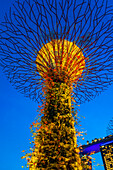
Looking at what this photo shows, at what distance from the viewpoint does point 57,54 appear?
150 inches

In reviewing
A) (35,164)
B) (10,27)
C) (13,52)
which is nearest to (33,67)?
(13,52)

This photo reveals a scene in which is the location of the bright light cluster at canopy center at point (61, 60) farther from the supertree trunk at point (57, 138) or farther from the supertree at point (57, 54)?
the supertree trunk at point (57, 138)

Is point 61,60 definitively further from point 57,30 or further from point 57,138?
point 57,138

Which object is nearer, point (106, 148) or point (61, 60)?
point (61, 60)

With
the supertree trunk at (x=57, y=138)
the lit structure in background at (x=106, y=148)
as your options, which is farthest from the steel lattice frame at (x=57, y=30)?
the lit structure in background at (x=106, y=148)

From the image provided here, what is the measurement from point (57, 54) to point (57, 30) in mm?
696

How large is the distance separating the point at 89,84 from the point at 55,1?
305cm

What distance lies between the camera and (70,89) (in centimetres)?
412

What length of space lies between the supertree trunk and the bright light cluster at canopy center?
1.97 feet

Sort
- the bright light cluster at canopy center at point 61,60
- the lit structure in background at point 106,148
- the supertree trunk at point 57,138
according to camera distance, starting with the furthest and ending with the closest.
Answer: the lit structure in background at point 106,148, the bright light cluster at canopy center at point 61,60, the supertree trunk at point 57,138

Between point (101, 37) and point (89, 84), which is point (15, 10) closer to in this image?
point (101, 37)

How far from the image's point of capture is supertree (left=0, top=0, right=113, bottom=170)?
117 inches

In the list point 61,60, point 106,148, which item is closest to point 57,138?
point 61,60

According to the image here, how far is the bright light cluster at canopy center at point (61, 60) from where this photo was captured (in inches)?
144
